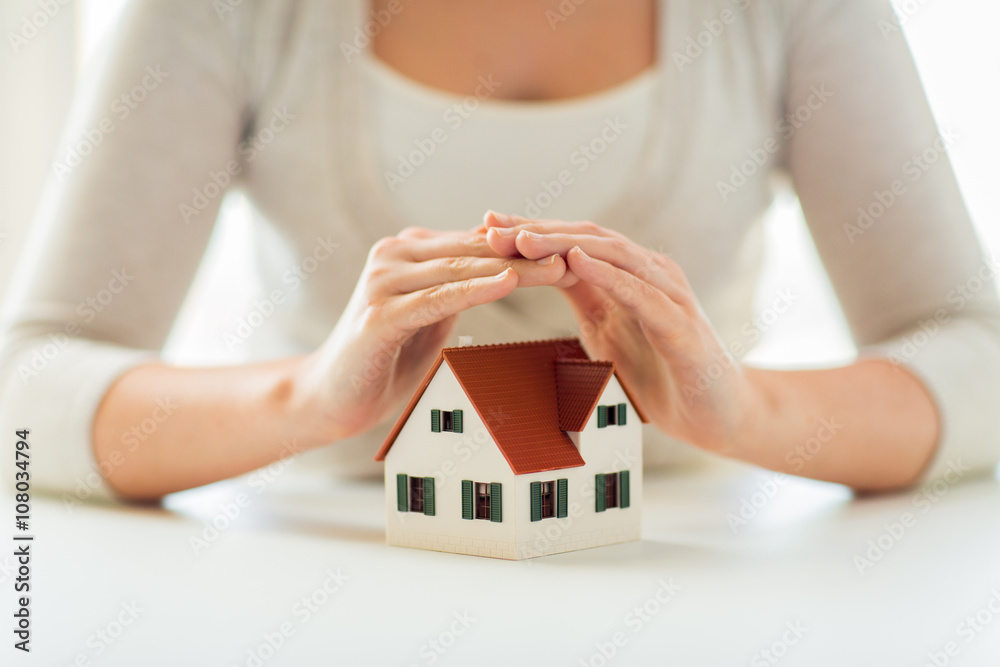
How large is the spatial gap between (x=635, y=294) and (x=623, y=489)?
173 millimetres

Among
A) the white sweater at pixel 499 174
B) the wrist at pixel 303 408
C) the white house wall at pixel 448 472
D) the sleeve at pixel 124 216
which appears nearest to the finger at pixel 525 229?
the white house wall at pixel 448 472

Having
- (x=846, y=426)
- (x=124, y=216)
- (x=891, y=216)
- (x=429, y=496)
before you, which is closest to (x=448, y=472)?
(x=429, y=496)

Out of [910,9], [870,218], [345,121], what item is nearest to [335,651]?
[345,121]

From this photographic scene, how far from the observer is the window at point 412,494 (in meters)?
0.79

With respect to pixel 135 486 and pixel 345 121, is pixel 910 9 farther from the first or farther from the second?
pixel 135 486

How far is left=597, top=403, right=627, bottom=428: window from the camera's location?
2.62 feet

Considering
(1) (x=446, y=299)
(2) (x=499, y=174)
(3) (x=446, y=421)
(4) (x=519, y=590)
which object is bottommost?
(4) (x=519, y=590)

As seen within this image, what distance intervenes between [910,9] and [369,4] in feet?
2.51

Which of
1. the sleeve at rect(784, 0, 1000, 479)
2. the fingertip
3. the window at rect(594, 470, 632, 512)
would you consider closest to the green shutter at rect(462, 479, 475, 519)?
the window at rect(594, 470, 632, 512)

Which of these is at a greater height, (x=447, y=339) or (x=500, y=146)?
(x=500, y=146)

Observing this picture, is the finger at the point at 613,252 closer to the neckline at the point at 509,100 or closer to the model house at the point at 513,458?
the model house at the point at 513,458

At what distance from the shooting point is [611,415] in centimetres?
81

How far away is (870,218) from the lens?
1.12 m

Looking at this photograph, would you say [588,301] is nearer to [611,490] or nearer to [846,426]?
[611,490]
